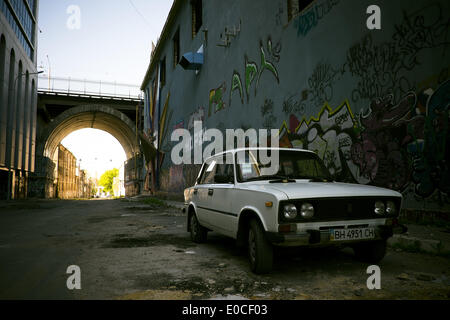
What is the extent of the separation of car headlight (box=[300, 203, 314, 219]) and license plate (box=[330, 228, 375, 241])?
0.95 ft

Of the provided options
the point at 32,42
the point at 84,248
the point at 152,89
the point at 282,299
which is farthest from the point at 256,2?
A: the point at 32,42

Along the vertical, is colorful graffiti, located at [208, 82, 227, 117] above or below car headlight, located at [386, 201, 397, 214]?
above

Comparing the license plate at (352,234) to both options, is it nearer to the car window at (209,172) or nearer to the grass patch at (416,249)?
the grass patch at (416,249)

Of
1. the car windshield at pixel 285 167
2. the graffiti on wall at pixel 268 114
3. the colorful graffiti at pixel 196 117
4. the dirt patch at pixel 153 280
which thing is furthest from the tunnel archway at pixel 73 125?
the dirt patch at pixel 153 280

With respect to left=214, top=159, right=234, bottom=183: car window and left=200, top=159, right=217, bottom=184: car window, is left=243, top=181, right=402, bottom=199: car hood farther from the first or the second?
left=200, top=159, right=217, bottom=184: car window

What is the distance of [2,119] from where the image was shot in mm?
25453

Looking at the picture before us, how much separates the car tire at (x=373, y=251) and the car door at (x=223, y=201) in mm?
1622

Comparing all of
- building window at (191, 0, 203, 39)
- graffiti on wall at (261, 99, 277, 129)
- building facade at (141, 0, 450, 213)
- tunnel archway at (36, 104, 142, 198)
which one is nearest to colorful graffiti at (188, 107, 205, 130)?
building facade at (141, 0, 450, 213)

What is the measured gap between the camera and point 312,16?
8.37 metres

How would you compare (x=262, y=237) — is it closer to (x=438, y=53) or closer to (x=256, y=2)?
(x=438, y=53)

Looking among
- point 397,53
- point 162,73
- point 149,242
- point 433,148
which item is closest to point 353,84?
point 397,53

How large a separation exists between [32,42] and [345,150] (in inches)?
1547

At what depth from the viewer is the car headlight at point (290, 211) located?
3.28 m

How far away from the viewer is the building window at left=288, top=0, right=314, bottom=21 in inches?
368
